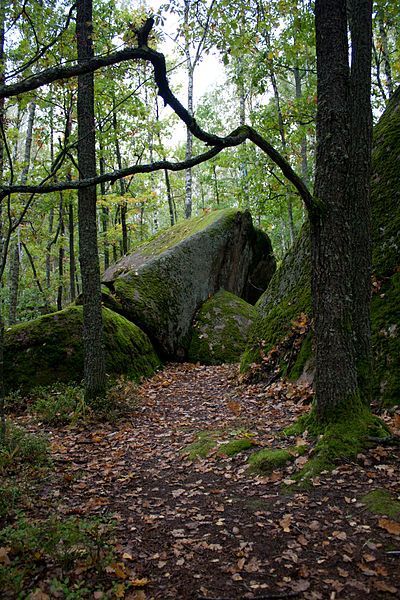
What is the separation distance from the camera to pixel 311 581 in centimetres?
274

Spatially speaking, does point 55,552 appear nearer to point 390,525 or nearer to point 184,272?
point 390,525

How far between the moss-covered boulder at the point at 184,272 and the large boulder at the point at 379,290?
3.30 metres

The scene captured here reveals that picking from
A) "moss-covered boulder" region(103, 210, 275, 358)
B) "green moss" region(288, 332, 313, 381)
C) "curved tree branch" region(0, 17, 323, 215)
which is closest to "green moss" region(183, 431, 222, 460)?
"green moss" region(288, 332, 313, 381)

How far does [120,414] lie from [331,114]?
5.58 metres

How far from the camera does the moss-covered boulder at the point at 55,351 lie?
8.45 meters

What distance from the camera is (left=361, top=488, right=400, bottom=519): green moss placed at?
3.34 m

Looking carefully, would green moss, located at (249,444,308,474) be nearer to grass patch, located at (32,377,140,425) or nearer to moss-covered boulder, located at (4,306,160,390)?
grass patch, located at (32,377,140,425)

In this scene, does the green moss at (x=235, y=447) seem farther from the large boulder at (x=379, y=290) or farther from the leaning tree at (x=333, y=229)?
the large boulder at (x=379, y=290)

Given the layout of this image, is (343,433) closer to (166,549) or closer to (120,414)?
(166,549)

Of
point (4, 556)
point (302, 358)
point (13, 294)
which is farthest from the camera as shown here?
point (13, 294)

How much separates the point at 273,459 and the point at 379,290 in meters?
3.37

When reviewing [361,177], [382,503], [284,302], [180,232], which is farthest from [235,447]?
[180,232]

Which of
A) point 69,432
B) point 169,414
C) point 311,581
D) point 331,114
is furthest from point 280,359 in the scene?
point 311,581

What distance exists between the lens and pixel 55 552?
10.2 ft
